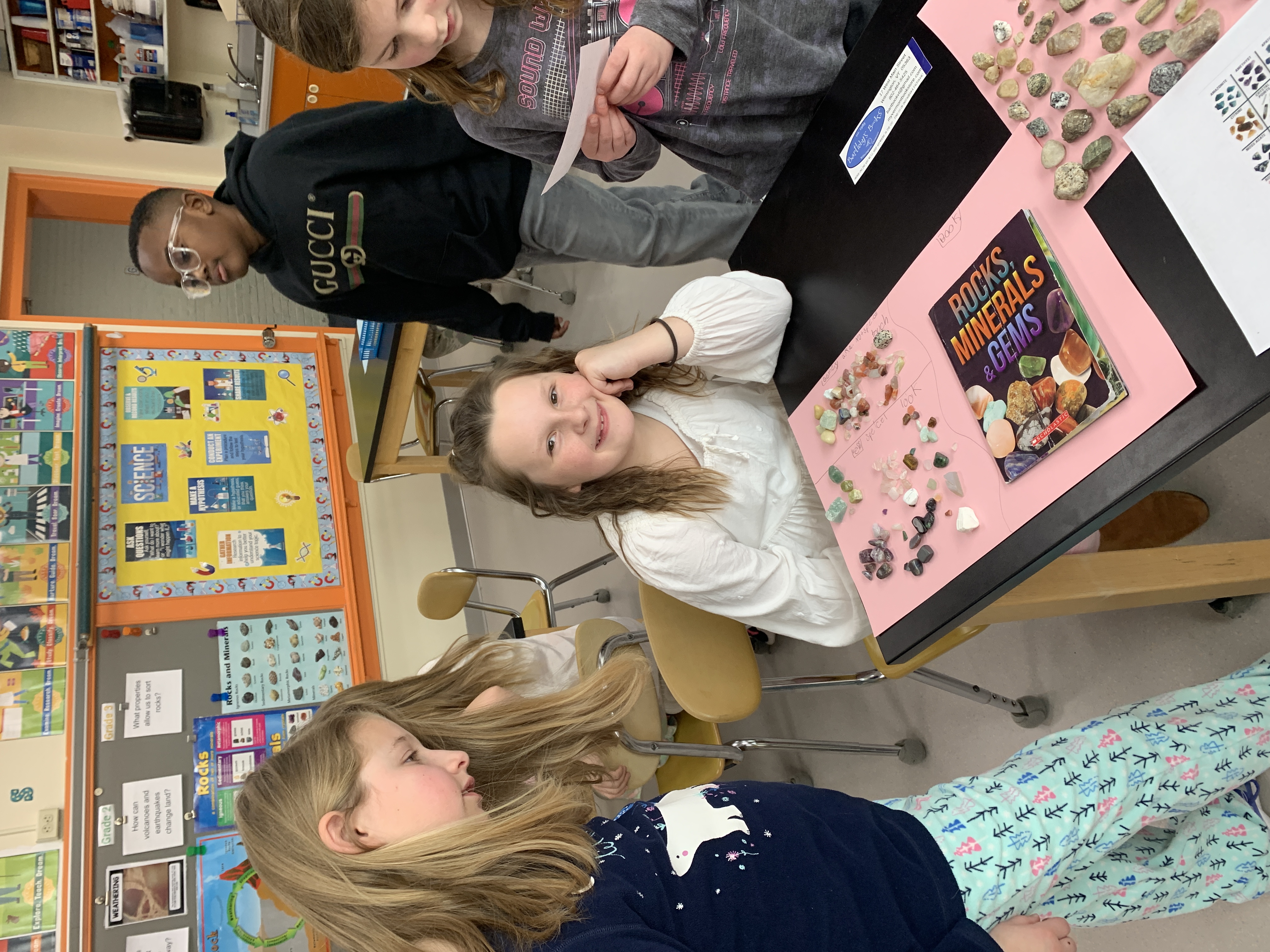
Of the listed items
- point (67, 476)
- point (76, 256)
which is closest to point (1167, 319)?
point (67, 476)

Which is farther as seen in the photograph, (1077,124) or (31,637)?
(31,637)

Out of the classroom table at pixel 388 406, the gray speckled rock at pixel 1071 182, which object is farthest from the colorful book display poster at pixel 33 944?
the gray speckled rock at pixel 1071 182

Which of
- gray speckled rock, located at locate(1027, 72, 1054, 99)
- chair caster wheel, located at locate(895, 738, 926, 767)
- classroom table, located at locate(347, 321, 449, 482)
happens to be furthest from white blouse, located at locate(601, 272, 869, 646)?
classroom table, located at locate(347, 321, 449, 482)

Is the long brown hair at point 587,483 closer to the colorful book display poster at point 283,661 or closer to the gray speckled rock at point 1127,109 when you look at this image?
the gray speckled rock at point 1127,109

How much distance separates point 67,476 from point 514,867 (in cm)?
265

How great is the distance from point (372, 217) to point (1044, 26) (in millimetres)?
1295

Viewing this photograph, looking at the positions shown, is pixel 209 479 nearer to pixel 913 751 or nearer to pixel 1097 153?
pixel 913 751

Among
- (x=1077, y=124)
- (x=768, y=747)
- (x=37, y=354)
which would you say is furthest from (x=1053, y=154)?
(x=37, y=354)

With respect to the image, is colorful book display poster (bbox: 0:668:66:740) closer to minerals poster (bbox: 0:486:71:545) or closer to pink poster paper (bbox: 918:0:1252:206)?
minerals poster (bbox: 0:486:71:545)

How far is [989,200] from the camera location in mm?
1061

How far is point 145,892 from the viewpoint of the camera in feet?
8.03

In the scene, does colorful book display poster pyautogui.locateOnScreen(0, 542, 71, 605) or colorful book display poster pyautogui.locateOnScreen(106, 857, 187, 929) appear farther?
colorful book display poster pyautogui.locateOnScreen(0, 542, 71, 605)

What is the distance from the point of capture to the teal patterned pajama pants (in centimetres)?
109

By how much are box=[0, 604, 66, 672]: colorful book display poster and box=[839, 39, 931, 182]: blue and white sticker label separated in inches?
109
